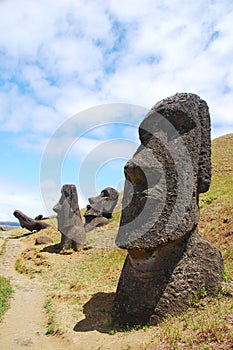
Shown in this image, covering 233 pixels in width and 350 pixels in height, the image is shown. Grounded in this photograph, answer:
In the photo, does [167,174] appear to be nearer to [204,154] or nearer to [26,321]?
[204,154]

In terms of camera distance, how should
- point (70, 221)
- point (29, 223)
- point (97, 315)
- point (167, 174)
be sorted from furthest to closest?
point (29, 223), point (70, 221), point (97, 315), point (167, 174)

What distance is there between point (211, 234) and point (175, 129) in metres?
5.69

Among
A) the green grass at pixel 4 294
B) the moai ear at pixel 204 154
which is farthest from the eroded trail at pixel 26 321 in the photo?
the moai ear at pixel 204 154

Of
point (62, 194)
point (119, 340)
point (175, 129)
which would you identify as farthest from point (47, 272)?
point (175, 129)

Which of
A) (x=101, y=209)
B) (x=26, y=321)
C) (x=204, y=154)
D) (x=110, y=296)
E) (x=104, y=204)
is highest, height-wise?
(x=104, y=204)

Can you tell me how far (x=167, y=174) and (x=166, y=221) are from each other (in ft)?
3.16

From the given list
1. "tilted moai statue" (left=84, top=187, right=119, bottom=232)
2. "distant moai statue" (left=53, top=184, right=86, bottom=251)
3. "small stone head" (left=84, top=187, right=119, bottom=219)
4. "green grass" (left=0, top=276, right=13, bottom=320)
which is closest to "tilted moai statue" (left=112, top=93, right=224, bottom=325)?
"green grass" (left=0, top=276, right=13, bottom=320)

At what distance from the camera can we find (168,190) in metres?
6.84

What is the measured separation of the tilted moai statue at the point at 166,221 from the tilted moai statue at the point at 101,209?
1534cm

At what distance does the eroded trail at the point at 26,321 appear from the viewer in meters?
6.57

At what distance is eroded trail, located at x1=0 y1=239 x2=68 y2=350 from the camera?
657 cm

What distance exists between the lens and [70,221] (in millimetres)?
18344

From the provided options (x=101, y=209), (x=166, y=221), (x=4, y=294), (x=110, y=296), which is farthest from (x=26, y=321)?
(x=101, y=209)

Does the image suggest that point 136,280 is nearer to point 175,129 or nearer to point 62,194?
point 175,129
